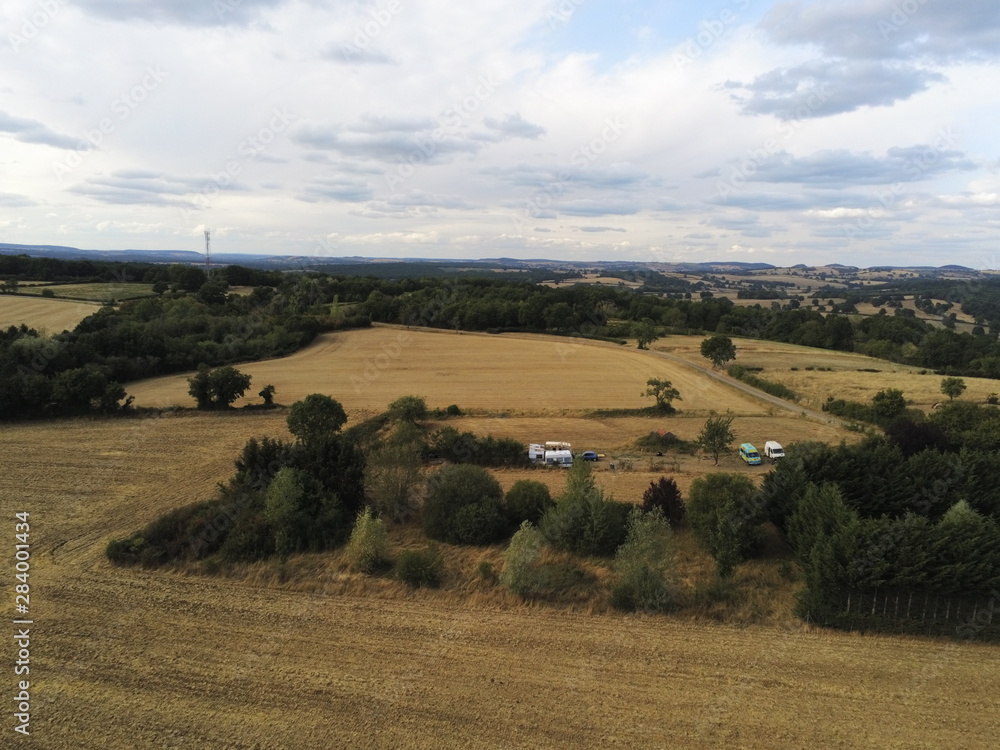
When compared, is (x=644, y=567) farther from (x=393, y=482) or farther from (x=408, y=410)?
(x=408, y=410)

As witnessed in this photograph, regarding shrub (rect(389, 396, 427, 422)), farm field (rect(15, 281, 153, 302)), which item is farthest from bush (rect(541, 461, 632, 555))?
Result: farm field (rect(15, 281, 153, 302))

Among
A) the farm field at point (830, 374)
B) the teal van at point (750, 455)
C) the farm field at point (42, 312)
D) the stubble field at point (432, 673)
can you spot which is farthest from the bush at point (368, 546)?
the farm field at point (42, 312)

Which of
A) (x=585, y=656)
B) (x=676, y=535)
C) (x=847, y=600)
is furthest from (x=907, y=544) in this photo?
(x=585, y=656)

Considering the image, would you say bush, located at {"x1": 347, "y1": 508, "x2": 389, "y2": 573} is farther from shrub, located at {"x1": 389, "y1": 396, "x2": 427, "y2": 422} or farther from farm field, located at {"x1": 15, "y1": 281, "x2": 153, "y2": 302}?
farm field, located at {"x1": 15, "y1": 281, "x2": 153, "y2": 302}

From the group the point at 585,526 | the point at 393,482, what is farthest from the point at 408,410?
the point at 585,526

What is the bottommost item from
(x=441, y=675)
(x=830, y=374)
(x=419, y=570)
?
(x=441, y=675)

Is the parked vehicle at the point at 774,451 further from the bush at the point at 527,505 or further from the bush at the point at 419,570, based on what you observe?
the bush at the point at 419,570
